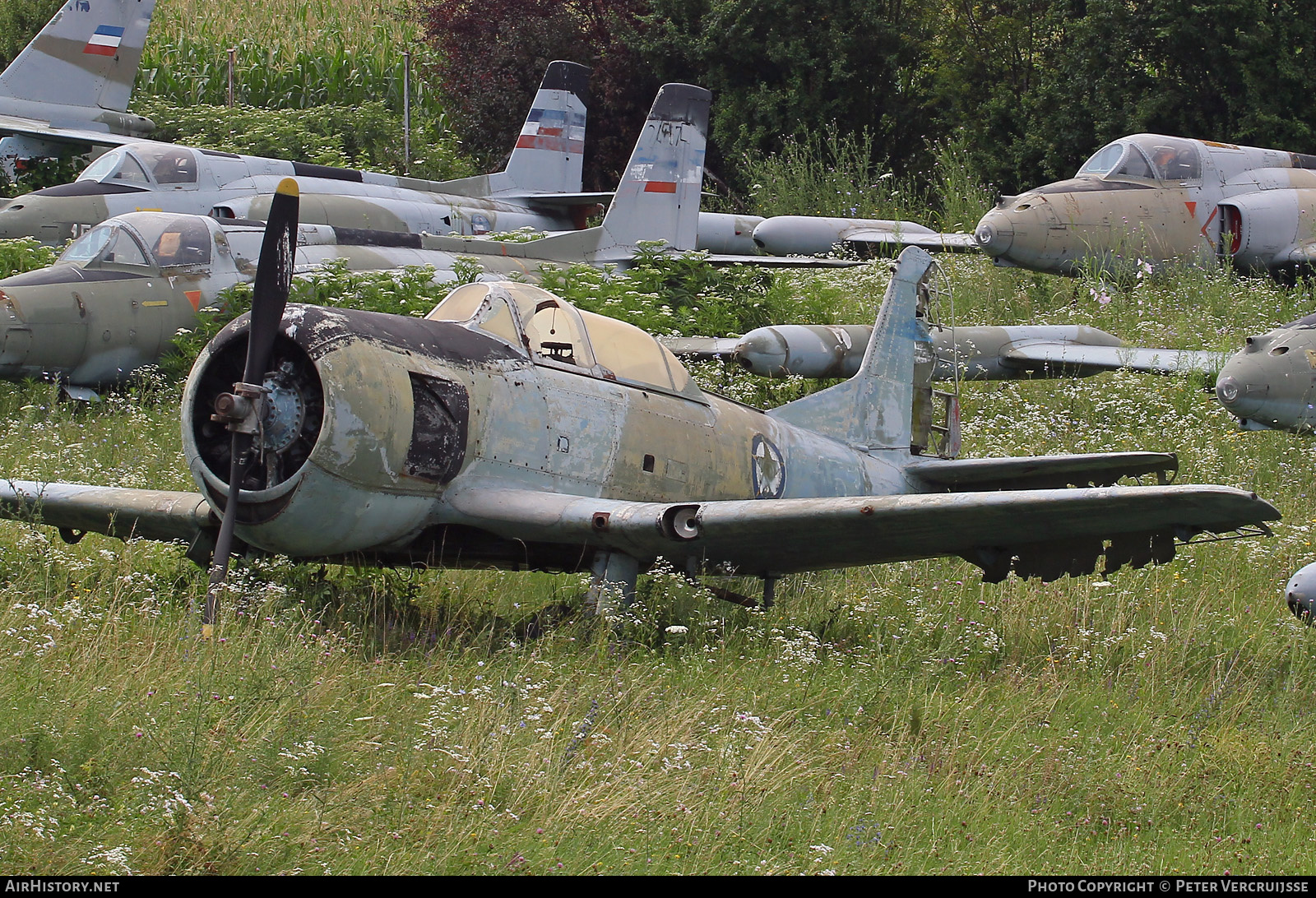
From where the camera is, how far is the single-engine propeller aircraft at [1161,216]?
16016mm

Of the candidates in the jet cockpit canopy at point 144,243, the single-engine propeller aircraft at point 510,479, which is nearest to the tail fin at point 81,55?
the jet cockpit canopy at point 144,243

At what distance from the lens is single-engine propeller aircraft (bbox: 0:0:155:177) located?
20.3 meters

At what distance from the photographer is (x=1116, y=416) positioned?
493 inches

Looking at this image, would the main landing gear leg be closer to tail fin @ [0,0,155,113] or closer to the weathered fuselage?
the weathered fuselage

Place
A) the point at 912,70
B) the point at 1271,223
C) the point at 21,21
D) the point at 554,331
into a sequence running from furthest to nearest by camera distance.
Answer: the point at 21,21
the point at 912,70
the point at 1271,223
the point at 554,331

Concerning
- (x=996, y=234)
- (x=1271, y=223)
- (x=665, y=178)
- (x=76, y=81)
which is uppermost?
(x=76, y=81)

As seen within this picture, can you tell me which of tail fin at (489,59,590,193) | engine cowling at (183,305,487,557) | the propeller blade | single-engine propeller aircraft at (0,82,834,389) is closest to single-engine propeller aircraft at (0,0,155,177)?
tail fin at (489,59,590,193)

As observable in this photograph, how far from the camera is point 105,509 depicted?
752cm

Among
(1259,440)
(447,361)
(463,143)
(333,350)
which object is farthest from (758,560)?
(463,143)

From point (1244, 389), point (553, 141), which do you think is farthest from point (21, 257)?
point (1244, 389)

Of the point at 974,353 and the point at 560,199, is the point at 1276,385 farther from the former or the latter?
the point at 560,199

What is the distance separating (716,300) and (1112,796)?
10046mm

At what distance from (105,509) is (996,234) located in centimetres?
1119

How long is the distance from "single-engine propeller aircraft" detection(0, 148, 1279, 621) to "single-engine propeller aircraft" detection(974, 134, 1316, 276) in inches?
341
